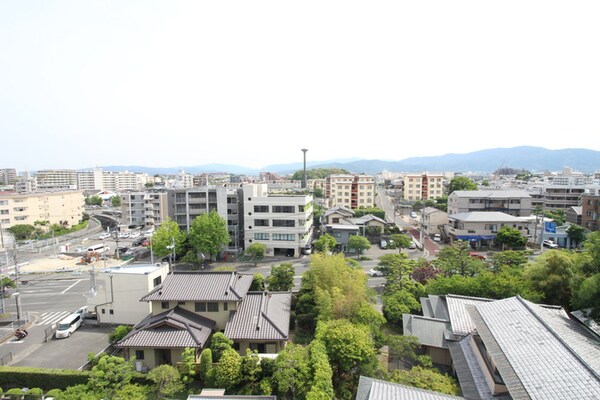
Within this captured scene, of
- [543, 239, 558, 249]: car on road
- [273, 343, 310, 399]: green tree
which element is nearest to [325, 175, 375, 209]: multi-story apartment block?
[543, 239, 558, 249]: car on road

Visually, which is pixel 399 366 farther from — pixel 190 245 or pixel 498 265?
pixel 190 245

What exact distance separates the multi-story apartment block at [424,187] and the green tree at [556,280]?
74.3 meters

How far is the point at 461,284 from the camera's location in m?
23.8

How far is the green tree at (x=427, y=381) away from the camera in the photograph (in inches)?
559

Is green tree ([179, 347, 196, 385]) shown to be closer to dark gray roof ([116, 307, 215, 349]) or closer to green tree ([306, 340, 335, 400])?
dark gray roof ([116, 307, 215, 349])

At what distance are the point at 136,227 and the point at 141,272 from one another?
50380 mm

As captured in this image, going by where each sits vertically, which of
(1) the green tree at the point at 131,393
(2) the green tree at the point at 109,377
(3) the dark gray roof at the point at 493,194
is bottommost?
(1) the green tree at the point at 131,393

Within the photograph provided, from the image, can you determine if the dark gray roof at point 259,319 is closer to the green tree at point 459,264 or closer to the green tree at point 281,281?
the green tree at point 281,281

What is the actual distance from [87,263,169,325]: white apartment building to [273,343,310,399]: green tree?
13.3 meters

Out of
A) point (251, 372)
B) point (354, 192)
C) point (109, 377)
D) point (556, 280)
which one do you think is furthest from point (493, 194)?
point (109, 377)

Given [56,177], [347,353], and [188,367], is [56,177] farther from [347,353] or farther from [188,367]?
[347,353]

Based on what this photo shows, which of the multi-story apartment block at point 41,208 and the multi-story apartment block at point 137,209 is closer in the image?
the multi-story apartment block at point 41,208

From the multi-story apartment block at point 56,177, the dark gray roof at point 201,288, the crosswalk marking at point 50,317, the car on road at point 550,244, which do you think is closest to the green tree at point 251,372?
the dark gray roof at point 201,288

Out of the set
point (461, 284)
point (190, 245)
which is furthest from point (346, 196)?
point (461, 284)
